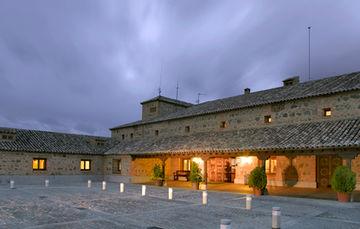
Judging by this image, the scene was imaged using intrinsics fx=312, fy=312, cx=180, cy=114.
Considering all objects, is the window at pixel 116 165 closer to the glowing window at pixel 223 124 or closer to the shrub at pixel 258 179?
the glowing window at pixel 223 124

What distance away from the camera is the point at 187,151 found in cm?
2127

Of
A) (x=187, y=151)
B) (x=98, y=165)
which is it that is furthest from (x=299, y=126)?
(x=98, y=165)

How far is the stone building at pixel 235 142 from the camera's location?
56.6 feet

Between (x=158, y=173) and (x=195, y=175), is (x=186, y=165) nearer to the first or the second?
(x=158, y=173)

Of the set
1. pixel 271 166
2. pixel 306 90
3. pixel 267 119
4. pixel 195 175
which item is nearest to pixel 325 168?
pixel 271 166

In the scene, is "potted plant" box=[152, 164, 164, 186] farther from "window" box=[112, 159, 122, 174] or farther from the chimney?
the chimney

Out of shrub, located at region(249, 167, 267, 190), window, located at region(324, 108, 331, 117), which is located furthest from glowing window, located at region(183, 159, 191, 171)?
window, located at region(324, 108, 331, 117)

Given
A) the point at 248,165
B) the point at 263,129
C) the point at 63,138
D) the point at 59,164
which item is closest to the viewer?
the point at 263,129

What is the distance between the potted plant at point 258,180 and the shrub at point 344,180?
12.0 feet

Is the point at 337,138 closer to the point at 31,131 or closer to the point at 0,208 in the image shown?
the point at 0,208

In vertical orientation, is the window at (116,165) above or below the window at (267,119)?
below

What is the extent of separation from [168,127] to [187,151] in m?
7.34

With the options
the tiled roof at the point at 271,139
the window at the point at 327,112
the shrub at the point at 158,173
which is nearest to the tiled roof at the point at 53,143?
the tiled roof at the point at 271,139

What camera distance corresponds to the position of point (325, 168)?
20.4 metres
